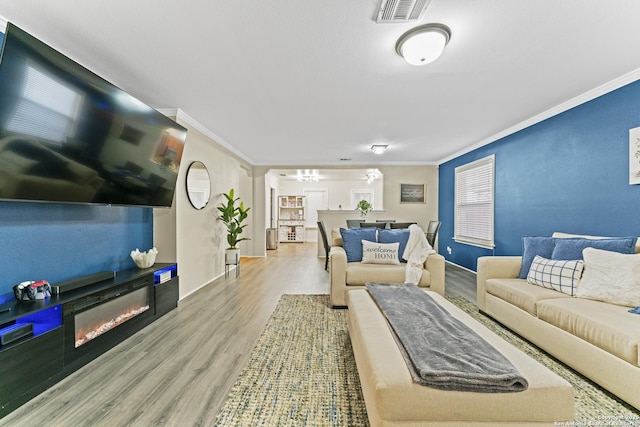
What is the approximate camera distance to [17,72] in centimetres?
154

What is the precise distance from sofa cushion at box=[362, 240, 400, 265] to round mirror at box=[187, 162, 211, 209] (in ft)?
8.14

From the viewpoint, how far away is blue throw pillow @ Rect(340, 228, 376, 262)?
3666 millimetres

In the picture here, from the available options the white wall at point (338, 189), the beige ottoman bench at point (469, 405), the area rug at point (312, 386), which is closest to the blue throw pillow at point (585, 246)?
the area rug at point (312, 386)

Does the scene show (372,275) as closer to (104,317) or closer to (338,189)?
(104,317)

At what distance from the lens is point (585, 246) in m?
2.45

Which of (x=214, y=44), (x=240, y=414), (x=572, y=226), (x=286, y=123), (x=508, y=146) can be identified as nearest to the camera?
(x=240, y=414)

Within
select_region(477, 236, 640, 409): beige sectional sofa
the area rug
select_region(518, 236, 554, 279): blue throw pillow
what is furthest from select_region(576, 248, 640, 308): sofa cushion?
the area rug

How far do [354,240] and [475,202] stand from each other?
9.45ft

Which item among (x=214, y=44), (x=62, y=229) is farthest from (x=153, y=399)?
(x=214, y=44)

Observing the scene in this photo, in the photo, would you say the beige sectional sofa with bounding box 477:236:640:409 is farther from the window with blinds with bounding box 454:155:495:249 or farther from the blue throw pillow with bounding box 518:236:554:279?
the window with blinds with bounding box 454:155:495:249

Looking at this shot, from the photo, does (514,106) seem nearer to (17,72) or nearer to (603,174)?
(603,174)

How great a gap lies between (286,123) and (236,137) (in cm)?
118

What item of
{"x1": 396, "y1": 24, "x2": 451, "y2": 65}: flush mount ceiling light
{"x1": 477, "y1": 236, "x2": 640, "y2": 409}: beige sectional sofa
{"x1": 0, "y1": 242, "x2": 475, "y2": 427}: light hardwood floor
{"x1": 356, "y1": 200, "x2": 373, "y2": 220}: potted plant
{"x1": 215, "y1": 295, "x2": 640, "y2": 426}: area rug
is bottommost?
{"x1": 0, "y1": 242, "x2": 475, "y2": 427}: light hardwood floor

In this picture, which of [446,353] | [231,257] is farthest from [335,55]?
[231,257]
